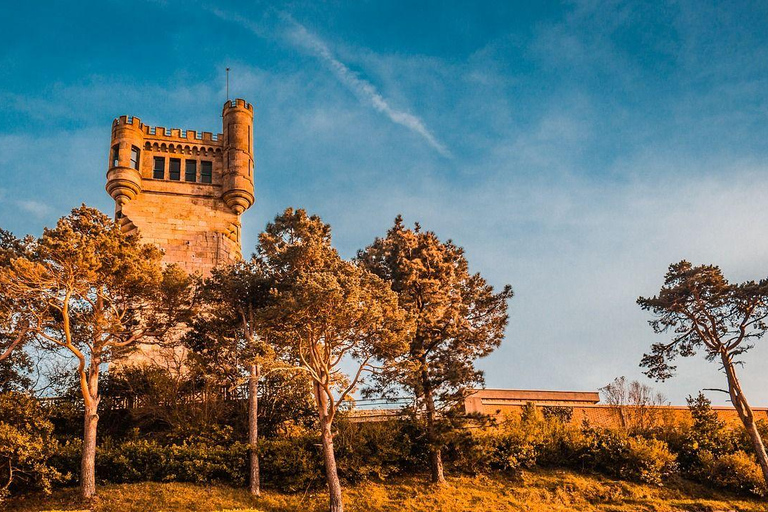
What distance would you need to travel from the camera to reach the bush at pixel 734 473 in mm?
23438

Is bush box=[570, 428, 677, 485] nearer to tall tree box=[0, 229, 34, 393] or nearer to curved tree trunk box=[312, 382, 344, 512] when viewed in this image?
curved tree trunk box=[312, 382, 344, 512]

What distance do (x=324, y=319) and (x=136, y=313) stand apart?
7.21 metres

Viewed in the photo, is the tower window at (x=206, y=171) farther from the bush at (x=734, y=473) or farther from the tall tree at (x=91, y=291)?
the bush at (x=734, y=473)

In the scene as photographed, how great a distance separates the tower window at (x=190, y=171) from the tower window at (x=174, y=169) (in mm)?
380

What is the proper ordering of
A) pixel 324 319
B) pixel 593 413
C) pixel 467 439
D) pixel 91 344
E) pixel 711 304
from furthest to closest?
pixel 593 413, pixel 711 304, pixel 467 439, pixel 91 344, pixel 324 319

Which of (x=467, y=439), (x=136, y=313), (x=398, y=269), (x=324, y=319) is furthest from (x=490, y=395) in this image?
(x=136, y=313)

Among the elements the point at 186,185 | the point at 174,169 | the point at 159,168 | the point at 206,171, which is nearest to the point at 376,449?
the point at 186,185

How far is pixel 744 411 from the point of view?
78.4 feet

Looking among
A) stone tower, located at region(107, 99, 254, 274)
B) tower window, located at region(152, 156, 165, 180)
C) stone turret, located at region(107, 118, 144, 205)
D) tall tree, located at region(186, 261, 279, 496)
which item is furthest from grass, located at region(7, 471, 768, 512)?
tower window, located at region(152, 156, 165, 180)

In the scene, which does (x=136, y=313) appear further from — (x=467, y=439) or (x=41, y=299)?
(x=467, y=439)

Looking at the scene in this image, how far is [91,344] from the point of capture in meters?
20.8

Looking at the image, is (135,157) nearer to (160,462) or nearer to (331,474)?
(160,462)

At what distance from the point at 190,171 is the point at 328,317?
821 inches

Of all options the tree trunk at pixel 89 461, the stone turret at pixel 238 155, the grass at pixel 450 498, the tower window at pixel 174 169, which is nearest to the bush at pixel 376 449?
the grass at pixel 450 498
